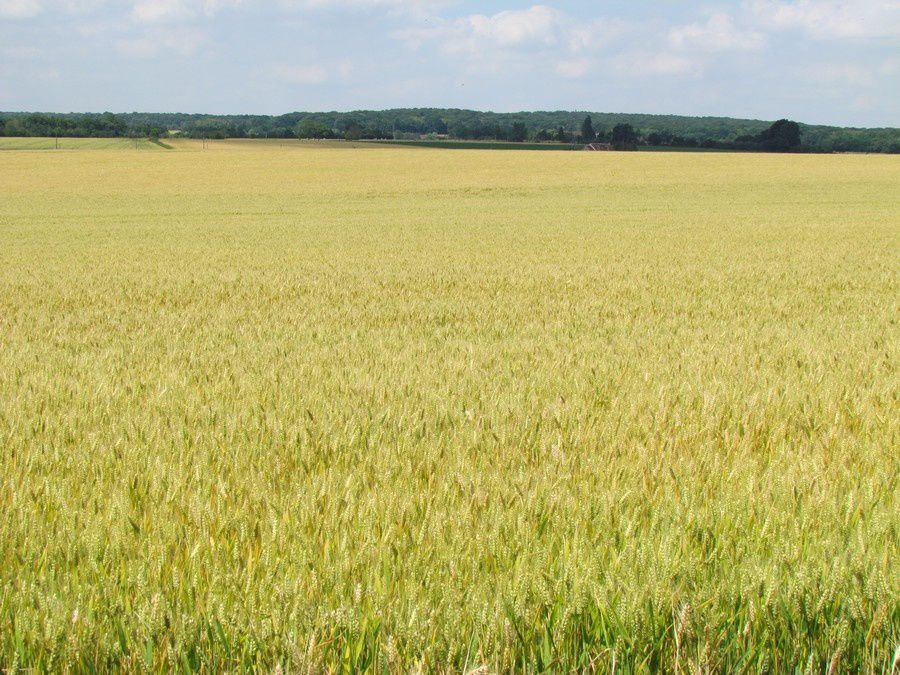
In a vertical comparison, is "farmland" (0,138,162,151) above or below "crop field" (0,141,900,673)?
above

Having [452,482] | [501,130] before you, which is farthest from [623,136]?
[452,482]

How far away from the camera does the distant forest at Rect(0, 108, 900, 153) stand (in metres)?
108

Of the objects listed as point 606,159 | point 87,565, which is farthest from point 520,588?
point 606,159

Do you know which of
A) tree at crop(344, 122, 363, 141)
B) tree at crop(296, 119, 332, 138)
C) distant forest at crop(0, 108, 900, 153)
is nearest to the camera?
distant forest at crop(0, 108, 900, 153)

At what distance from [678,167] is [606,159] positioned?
1034cm

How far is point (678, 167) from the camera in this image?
199ft

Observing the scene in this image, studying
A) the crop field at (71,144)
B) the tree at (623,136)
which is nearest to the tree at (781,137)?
the tree at (623,136)

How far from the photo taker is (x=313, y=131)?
122 meters

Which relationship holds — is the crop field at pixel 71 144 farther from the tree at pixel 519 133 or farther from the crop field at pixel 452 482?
the crop field at pixel 452 482

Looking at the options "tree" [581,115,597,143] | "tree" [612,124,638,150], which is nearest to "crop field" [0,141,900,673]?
"tree" [612,124,638,150]

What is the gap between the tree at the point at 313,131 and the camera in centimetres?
12250

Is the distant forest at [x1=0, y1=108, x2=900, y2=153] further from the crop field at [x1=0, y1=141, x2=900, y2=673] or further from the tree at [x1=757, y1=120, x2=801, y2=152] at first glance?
the crop field at [x1=0, y1=141, x2=900, y2=673]

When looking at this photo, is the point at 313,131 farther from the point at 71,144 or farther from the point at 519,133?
the point at 71,144

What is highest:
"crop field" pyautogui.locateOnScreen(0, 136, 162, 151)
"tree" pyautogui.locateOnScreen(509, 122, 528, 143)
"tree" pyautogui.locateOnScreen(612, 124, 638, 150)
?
"tree" pyautogui.locateOnScreen(509, 122, 528, 143)
